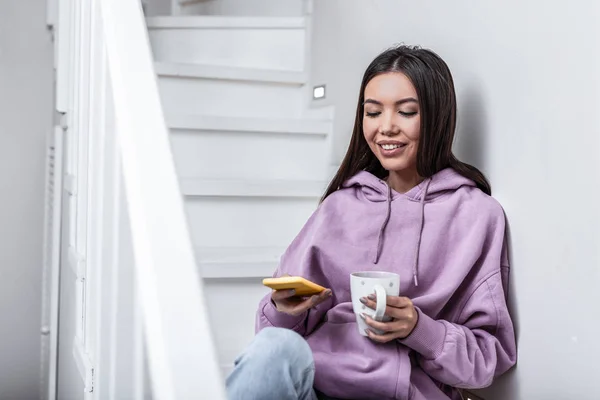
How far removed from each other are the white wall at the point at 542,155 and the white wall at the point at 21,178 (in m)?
1.49

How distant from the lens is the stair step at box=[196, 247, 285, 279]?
1694 millimetres

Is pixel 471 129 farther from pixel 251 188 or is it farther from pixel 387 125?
pixel 251 188

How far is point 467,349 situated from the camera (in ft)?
3.74

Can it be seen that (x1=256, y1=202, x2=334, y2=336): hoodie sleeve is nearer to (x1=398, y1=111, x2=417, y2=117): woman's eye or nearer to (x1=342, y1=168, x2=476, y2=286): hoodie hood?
(x1=342, y1=168, x2=476, y2=286): hoodie hood

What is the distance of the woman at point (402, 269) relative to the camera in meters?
1.11

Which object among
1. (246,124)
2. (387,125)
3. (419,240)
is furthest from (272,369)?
(246,124)

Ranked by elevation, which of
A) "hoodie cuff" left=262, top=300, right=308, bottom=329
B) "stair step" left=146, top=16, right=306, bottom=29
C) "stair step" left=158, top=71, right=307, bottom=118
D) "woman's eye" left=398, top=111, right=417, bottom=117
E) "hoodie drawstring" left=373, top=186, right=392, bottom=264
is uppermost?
"stair step" left=146, top=16, right=306, bottom=29

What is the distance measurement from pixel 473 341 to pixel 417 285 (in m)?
0.14

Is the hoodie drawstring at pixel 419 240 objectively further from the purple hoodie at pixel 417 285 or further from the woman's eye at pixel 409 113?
the woman's eye at pixel 409 113

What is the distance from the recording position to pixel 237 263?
1705 mm

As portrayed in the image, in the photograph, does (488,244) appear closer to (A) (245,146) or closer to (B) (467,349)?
(B) (467,349)

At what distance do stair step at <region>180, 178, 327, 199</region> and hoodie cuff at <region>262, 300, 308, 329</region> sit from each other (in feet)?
1.90

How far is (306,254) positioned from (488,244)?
32cm

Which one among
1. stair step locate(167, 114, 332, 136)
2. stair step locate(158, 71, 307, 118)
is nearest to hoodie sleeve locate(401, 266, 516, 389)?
stair step locate(167, 114, 332, 136)
